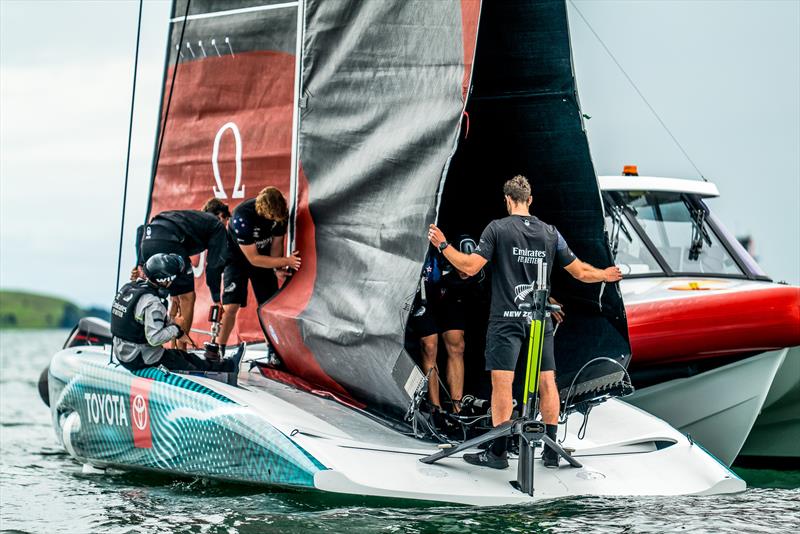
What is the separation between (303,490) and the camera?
601 centimetres

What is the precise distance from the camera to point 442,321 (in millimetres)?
7332

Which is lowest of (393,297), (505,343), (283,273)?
(505,343)

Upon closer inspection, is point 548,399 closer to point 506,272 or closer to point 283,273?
point 506,272

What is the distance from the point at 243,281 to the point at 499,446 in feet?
10.8

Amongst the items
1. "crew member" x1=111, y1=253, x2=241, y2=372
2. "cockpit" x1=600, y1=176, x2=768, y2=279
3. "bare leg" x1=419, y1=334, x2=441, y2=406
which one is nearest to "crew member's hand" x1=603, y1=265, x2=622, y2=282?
"bare leg" x1=419, y1=334, x2=441, y2=406

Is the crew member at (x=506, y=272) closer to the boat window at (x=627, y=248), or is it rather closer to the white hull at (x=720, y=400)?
the white hull at (x=720, y=400)

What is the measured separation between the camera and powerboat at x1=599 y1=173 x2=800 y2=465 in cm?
824

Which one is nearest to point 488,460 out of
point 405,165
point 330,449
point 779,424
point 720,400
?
point 330,449

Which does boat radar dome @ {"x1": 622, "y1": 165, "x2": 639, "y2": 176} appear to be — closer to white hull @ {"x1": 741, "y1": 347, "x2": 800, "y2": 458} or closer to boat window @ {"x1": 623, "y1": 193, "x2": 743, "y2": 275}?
boat window @ {"x1": 623, "y1": 193, "x2": 743, "y2": 275}

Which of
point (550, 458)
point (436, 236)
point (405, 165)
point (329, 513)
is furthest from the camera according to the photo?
point (405, 165)

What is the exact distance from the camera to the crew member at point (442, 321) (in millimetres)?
7199

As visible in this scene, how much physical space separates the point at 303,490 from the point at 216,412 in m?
0.94

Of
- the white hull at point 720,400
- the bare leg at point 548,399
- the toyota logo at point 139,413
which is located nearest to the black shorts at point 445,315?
the bare leg at point 548,399

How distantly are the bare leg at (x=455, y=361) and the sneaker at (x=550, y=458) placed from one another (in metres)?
0.99
